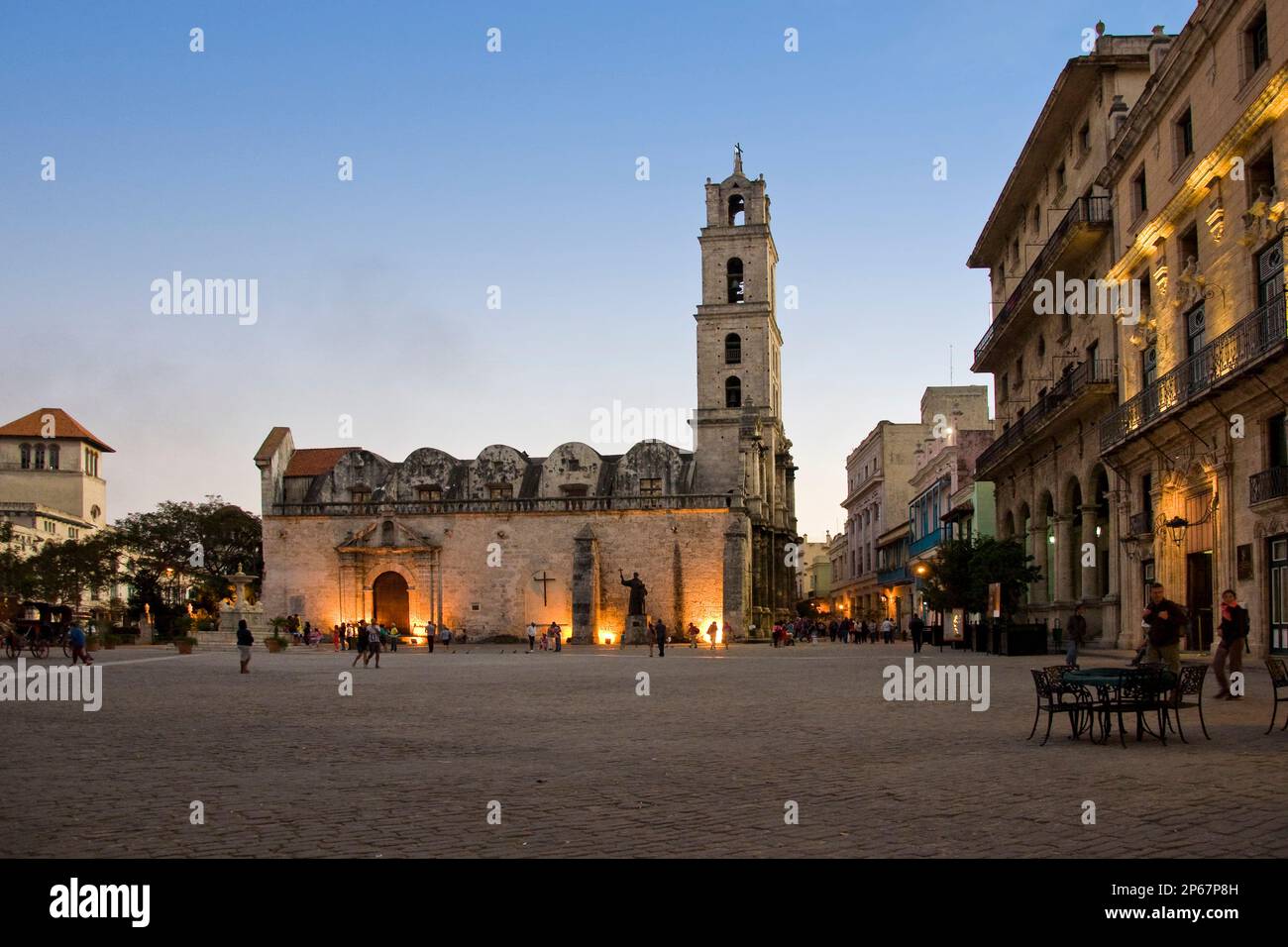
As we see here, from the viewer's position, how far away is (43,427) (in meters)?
109

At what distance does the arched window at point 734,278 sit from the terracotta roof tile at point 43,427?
76588mm

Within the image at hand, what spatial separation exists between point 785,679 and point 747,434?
1316 inches

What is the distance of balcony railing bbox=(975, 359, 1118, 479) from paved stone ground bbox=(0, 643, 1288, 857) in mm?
12835

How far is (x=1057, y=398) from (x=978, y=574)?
17.6 feet

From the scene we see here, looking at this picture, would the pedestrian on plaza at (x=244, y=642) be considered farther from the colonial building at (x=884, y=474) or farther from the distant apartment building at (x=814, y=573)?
the distant apartment building at (x=814, y=573)

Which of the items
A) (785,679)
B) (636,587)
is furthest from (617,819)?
(636,587)

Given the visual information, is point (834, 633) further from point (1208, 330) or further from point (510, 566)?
point (1208, 330)

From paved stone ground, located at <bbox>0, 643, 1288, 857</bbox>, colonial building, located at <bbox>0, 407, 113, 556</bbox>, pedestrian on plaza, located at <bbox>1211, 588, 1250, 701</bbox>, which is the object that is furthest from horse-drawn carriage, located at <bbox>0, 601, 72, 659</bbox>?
colonial building, located at <bbox>0, 407, 113, 556</bbox>

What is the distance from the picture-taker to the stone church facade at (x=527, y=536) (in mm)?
A: 51375

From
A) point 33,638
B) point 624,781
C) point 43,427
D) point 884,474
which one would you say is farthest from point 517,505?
point 43,427

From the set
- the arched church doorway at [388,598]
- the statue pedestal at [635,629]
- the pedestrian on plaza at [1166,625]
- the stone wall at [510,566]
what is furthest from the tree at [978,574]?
the arched church doorway at [388,598]
